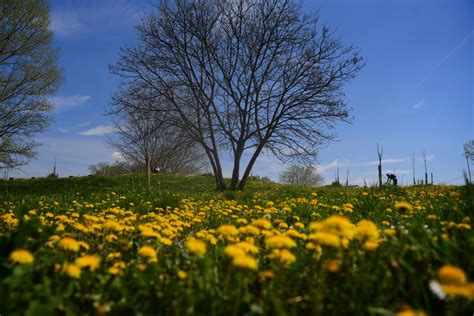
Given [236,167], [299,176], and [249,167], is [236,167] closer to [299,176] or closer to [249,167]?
[249,167]

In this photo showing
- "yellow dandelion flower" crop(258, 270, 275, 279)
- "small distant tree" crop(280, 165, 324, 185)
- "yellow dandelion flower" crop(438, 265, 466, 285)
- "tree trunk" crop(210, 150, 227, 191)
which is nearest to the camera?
"yellow dandelion flower" crop(438, 265, 466, 285)

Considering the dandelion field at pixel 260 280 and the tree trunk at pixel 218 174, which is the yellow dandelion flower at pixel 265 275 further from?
the tree trunk at pixel 218 174

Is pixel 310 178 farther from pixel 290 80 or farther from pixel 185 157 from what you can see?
pixel 290 80

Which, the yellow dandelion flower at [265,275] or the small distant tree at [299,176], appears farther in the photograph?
the small distant tree at [299,176]

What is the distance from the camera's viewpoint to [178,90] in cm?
1761

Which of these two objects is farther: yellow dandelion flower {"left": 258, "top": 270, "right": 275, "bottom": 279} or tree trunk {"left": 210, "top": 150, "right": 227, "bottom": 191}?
tree trunk {"left": 210, "top": 150, "right": 227, "bottom": 191}

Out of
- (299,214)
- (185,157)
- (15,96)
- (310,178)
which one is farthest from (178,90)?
(310,178)

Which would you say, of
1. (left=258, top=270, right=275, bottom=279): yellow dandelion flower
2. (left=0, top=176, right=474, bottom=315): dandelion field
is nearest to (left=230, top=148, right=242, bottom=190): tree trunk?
(left=0, top=176, right=474, bottom=315): dandelion field

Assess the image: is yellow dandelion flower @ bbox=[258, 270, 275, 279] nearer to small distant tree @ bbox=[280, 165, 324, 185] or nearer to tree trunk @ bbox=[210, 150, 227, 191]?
tree trunk @ bbox=[210, 150, 227, 191]

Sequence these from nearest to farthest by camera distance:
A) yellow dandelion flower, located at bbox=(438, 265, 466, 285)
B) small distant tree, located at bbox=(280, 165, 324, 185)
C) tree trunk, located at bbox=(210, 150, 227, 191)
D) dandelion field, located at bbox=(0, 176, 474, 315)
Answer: yellow dandelion flower, located at bbox=(438, 265, 466, 285), dandelion field, located at bbox=(0, 176, 474, 315), tree trunk, located at bbox=(210, 150, 227, 191), small distant tree, located at bbox=(280, 165, 324, 185)

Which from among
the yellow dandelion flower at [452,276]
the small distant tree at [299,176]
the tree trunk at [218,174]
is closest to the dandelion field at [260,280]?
the yellow dandelion flower at [452,276]

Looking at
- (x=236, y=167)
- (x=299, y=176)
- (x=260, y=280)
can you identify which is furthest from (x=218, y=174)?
(x=299, y=176)

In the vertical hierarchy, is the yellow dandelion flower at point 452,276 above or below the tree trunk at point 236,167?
below

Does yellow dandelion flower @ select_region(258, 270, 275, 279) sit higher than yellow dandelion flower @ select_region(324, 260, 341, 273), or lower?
lower
